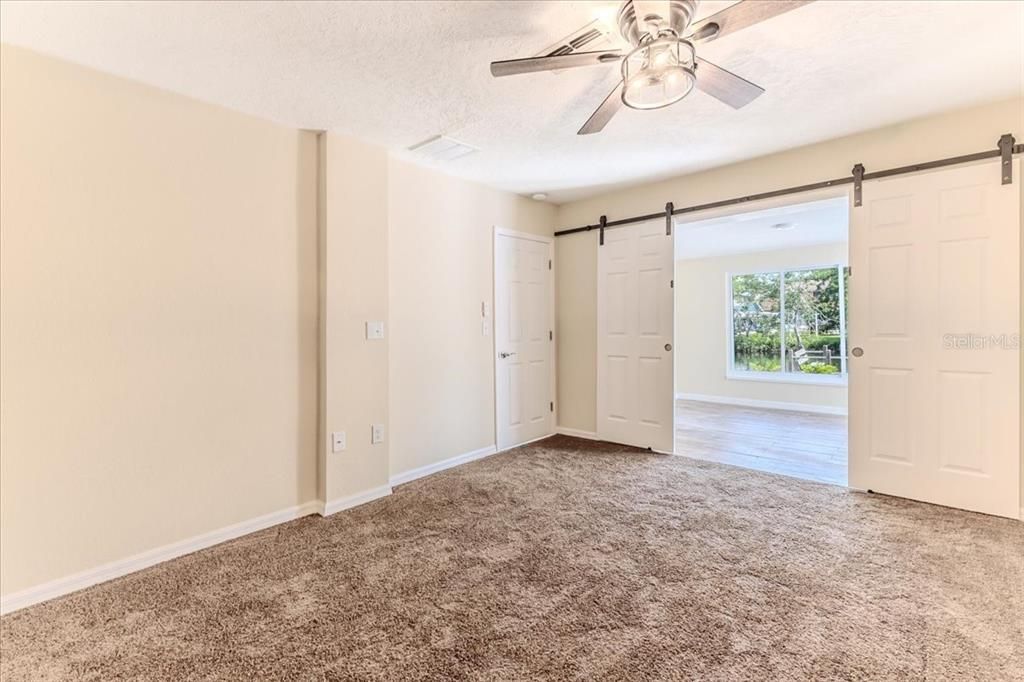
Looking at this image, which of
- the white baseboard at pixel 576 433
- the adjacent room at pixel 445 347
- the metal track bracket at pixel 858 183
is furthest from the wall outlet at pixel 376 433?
the metal track bracket at pixel 858 183

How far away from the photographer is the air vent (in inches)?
127

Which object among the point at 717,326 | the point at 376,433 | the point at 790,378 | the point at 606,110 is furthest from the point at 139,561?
the point at 717,326

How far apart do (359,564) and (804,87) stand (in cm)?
350

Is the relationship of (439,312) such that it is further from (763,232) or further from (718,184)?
(763,232)

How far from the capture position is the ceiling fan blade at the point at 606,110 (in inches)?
80.9

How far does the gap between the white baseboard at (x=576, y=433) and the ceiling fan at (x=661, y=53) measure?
346cm

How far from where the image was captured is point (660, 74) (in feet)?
5.82

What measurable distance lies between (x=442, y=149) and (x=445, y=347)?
158cm

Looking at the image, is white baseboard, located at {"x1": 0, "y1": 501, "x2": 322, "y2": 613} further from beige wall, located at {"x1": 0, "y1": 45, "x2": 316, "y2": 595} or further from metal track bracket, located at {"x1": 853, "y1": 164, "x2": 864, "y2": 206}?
metal track bracket, located at {"x1": 853, "y1": 164, "x2": 864, "y2": 206}

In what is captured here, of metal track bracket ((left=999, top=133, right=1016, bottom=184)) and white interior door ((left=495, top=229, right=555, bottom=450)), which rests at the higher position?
metal track bracket ((left=999, top=133, right=1016, bottom=184))

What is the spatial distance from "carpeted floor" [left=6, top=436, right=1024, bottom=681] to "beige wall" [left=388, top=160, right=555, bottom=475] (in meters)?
0.88

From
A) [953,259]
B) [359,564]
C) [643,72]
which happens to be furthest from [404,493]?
[953,259]

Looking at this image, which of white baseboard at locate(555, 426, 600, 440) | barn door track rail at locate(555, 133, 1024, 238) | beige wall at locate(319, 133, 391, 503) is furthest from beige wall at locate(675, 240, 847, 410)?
beige wall at locate(319, 133, 391, 503)

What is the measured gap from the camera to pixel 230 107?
8.73 ft
